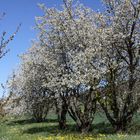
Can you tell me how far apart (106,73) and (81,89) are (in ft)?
7.93

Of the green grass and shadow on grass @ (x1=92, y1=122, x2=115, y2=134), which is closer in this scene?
the green grass

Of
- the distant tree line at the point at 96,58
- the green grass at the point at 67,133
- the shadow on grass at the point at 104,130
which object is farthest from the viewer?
the shadow on grass at the point at 104,130

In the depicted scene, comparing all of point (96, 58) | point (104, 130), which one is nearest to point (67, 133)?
point (104, 130)

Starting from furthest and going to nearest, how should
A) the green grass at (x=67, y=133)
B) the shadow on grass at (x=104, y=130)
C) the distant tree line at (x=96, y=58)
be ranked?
the shadow on grass at (x=104, y=130), the distant tree line at (x=96, y=58), the green grass at (x=67, y=133)

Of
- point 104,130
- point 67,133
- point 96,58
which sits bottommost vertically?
point 67,133

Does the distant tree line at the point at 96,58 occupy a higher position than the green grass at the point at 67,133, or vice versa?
the distant tree line at the point at 96,58

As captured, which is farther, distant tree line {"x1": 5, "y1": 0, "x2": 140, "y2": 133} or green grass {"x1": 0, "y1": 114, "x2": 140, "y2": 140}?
distant tree line {"x1": 5, "y1": 0, "x2": 140, "y2": 133}

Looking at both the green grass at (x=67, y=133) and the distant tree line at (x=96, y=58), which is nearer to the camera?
the green grass at (x=67, y=133)

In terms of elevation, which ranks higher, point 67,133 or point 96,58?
point 96,58

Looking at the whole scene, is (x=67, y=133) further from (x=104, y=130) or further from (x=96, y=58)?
(x=96, y=58)

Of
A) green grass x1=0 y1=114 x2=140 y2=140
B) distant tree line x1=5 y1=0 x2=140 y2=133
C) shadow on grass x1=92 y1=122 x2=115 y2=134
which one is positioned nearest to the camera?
green grass x1=0 y1=114 x2=140 y2=140

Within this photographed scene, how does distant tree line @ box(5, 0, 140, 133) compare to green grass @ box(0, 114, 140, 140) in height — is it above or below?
above

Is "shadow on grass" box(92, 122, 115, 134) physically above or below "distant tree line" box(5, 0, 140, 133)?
below

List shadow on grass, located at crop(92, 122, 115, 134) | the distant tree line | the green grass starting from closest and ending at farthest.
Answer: the green grass
the distant tree line
shadow on grass, located at crop(92, 122, 115, 134)
